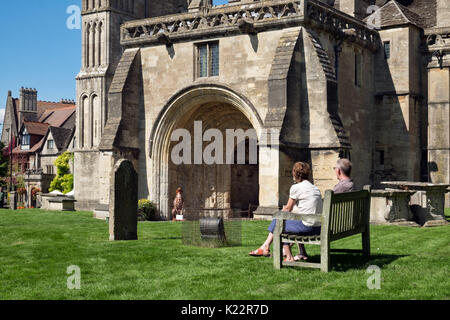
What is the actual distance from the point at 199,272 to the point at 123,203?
481 cm

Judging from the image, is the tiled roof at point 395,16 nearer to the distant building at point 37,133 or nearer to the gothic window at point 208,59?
the gothic window at point 208,59

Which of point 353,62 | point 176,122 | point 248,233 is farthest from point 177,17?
point 248,233

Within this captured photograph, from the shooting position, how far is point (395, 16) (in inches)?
1089

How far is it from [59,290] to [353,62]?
65.6 ft

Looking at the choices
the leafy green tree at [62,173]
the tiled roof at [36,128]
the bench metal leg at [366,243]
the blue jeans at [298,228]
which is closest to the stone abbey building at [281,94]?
the bench metal leg at [366,243]

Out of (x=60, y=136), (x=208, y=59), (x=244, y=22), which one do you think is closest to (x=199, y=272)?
(x=244, y=22)

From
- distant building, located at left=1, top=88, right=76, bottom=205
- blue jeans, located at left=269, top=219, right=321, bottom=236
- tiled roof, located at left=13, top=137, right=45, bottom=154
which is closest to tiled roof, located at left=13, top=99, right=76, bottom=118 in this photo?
distant building, located at left=1, top=88, right=76, bottom=205

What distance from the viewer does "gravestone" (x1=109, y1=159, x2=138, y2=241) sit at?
1308cm

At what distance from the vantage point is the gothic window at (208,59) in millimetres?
24062

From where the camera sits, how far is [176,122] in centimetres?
2519

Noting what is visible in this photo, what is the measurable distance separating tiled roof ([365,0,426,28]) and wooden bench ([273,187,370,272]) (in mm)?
19207

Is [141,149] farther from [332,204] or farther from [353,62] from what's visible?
[332,204]
